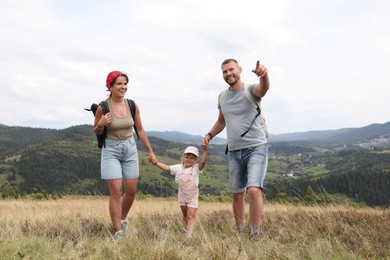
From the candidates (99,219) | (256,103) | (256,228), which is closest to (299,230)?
(256,228)

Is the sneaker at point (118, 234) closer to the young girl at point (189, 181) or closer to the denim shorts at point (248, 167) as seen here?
the young girl at point (189, 181)

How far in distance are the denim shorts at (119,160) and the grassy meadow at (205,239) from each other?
0.76 metres

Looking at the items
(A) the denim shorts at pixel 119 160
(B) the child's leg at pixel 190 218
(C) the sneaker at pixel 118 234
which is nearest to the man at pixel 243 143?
(B) the child's leg at pixel 190 218

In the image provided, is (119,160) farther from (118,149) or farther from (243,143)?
(243,143)

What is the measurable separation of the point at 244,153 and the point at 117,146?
1.77m

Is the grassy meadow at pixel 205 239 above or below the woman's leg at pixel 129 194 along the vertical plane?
below

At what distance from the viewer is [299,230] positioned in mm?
4965

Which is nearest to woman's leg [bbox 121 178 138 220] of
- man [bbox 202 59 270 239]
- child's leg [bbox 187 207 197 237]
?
child's leg [bbox 187 207 197 237]

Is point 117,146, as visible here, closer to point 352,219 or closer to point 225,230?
point 225,230

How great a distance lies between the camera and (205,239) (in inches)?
150

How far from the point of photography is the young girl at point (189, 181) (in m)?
5.15

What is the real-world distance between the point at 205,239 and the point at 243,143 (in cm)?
156

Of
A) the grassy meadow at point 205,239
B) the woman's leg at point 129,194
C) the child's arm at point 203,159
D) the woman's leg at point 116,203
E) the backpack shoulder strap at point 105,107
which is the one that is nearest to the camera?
the grassy meadow at point 205,239

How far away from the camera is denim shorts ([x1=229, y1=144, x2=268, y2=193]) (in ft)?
15.4
